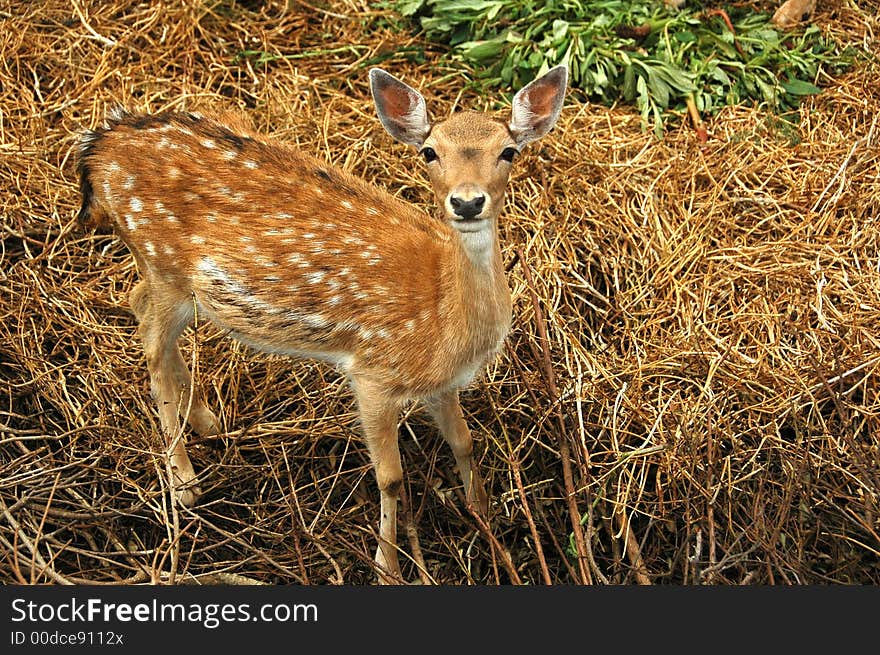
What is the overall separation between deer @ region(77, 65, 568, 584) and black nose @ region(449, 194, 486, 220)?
0.26 m

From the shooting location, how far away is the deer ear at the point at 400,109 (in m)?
3.76

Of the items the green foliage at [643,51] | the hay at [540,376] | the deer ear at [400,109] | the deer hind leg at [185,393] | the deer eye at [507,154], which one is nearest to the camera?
the deer eye at [507,154]

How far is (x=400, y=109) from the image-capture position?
382 centimetres

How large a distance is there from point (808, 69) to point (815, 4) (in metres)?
0.62

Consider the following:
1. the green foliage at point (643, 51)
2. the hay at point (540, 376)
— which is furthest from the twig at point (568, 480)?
the green foliage at point (643, 51)

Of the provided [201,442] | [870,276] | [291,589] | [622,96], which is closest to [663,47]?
[622,96]

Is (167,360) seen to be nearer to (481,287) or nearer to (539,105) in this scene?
(481,287)

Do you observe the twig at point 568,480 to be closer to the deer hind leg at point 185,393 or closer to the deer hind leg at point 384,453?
the deer hind leg at point 384,453

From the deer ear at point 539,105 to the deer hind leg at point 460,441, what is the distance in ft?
3.52

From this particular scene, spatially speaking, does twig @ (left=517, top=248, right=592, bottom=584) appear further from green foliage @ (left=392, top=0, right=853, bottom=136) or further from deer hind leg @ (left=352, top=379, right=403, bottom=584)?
green foliage @ (left=392, top=0, right=853, bottom=136)

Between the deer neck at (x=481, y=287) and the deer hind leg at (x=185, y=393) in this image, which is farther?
the deer hind leg at (x=185, y=393)

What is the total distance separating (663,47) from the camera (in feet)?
19.2

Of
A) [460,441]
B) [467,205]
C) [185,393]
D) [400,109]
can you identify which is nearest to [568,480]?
[460,441]

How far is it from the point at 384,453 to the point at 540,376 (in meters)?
0.79
